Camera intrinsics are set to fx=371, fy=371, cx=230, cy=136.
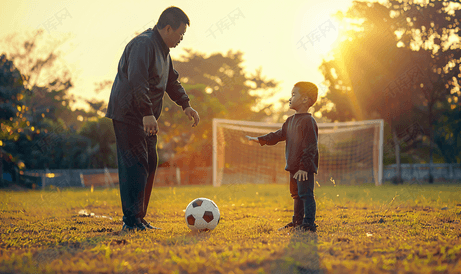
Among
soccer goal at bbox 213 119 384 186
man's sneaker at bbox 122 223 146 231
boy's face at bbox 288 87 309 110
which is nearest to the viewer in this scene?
man's sneaker at bbox 122 223 146 231

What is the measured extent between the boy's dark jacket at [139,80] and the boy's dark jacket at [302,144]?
4.61 feet

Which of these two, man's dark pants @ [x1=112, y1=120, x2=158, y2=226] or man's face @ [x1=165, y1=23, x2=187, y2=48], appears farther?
man's face @ [x1=165, y1=23, x2=187, y2=48]

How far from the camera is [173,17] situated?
12.0 ft

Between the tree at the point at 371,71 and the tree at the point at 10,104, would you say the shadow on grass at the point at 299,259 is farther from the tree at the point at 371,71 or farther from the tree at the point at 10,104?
the tree at the point at 371,71

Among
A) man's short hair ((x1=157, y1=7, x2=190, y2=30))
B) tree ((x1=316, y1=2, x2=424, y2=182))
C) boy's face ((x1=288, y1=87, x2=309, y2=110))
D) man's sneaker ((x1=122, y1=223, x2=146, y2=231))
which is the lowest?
man's sneaker ((x1=122, y1=223, x2=146, y2=231))

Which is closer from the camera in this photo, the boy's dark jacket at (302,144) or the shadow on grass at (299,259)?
the shadow on grass at (299,259)

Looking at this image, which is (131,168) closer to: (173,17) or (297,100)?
(173,17)

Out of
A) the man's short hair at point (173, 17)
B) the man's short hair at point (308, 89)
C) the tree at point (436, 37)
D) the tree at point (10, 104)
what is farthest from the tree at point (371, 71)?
the man's short hair at point (173, 17)

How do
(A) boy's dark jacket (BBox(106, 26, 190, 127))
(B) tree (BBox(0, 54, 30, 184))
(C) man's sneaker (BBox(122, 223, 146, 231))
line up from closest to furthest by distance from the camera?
(A) boy's dark jacket (BBox(106, 26, 190, 127))
(C) man's sneaker (BBox(122, 223, 146, 231))
(B) tree (BBox(0, 54, 30, 184))

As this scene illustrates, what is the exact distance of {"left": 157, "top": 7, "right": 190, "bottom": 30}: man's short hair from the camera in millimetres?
3650

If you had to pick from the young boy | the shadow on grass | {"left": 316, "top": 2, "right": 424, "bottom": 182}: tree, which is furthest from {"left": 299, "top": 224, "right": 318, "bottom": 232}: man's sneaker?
{"left": 316, "top": 2, "right": 424, "bottom": 182}: tree

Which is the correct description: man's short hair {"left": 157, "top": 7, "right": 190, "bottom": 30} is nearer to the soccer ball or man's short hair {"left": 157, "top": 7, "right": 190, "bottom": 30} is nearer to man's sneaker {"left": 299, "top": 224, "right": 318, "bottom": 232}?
the soccer ball

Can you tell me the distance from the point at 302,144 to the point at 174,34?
169 cm

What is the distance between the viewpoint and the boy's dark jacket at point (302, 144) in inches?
143
